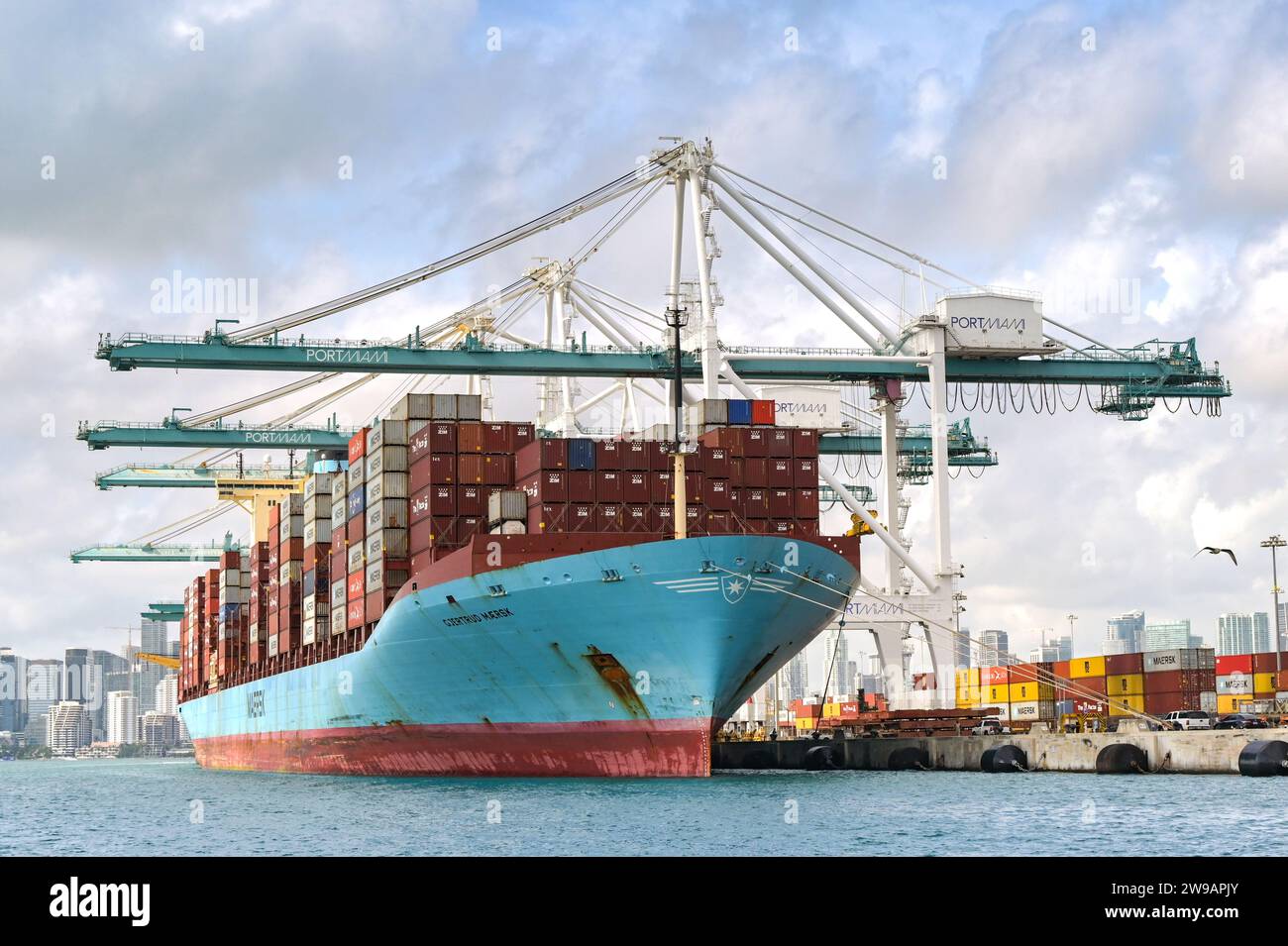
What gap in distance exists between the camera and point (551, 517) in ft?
133

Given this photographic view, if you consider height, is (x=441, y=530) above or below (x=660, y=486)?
below

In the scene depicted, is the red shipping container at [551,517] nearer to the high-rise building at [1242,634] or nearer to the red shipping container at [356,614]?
the red shipping container at [356,614]

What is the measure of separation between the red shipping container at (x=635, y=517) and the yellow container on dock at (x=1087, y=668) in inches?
1091

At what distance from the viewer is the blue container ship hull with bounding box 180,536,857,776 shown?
123 ft

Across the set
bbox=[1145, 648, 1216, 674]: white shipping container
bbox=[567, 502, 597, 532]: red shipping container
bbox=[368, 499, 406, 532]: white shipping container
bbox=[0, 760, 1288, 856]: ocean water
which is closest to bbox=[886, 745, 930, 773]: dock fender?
bbox=[0, 760, 1288, 856]: ocean water

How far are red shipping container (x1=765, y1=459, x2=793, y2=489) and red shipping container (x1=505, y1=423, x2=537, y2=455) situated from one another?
717cm

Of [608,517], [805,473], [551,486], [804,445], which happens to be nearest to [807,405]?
[804,445]

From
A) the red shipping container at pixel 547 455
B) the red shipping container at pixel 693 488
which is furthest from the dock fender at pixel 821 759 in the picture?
the red shipping container at pixel 547 455

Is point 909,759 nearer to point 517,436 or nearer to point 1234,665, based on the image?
point 517,436

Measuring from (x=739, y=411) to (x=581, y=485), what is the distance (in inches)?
281

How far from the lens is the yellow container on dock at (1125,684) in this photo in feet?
192

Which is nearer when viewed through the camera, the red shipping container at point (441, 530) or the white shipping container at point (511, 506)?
the white shipping container at point (511, 506)
